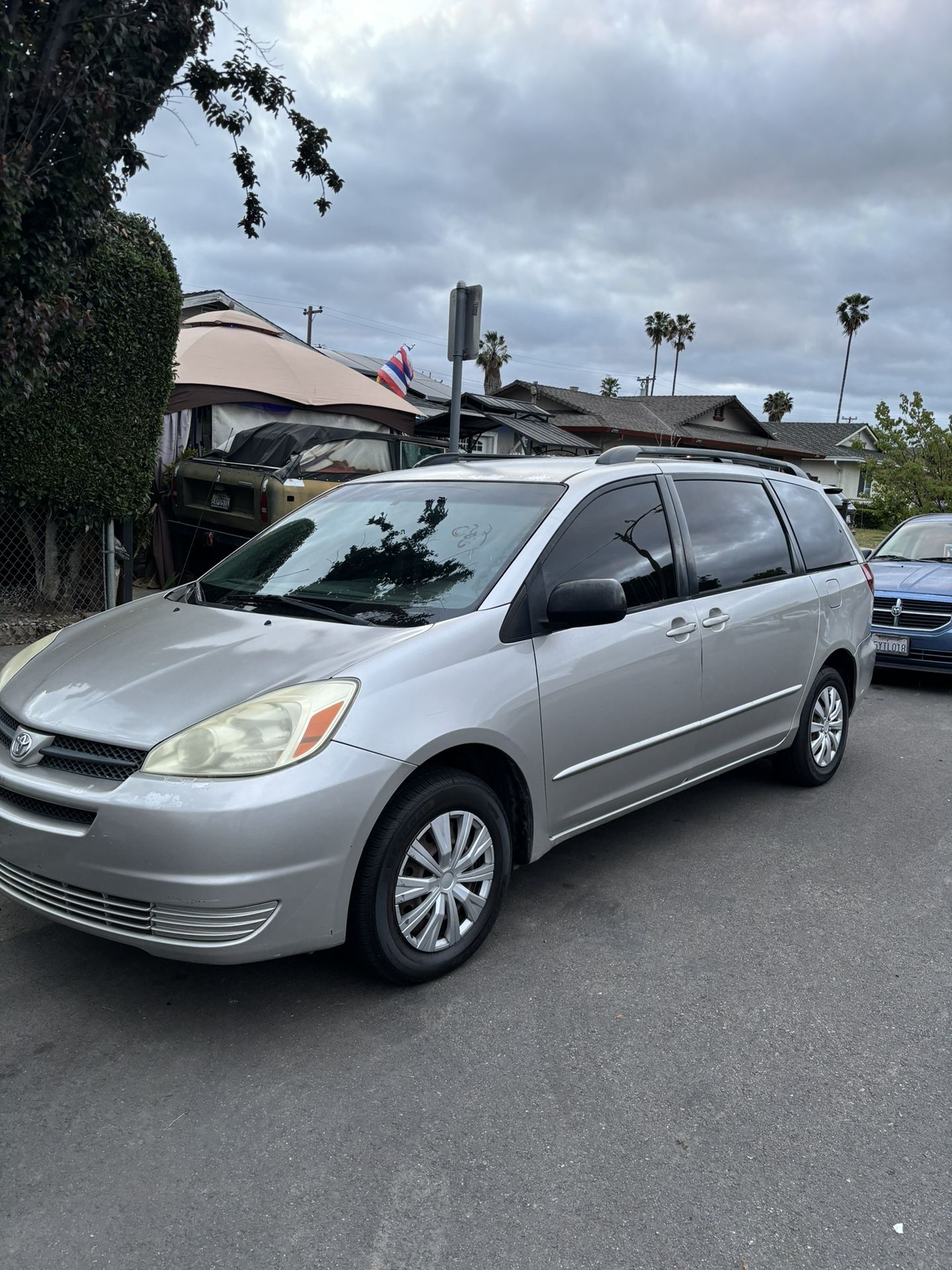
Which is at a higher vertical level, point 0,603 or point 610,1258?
point 0,603

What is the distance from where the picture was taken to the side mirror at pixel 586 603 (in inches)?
136

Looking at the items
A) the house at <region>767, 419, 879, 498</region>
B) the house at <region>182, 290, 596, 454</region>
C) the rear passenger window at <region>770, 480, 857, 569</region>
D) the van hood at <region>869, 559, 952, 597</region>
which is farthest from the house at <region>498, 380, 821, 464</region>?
the rear passenger window at <region>770, 480, 857, 569</region>

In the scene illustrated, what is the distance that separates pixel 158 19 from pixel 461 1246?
242 inches

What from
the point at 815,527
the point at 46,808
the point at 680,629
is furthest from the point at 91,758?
the point at 815,527

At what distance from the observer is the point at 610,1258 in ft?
6.98


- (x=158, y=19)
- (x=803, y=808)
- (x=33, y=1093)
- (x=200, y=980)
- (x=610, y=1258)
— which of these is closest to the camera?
(x=610, y=1258)

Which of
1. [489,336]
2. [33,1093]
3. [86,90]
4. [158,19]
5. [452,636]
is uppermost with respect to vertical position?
[489,336]

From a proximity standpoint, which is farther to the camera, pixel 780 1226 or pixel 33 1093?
pixel 33 1093

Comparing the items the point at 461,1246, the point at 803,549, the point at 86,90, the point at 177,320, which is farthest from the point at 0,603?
the point at 461,1246

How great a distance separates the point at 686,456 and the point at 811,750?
1791mm

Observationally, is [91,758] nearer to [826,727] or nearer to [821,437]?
[826,727]

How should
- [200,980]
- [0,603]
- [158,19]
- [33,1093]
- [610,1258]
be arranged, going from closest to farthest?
[610,1258]
[33,1093]
[200,980]
[158,19]
[0,603]

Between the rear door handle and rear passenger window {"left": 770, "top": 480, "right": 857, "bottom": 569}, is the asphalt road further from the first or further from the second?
rear passenger window {"left": 770, "top": 480, "right": 857, "bottom": 569}

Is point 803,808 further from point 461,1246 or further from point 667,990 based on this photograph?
point 461,1246
